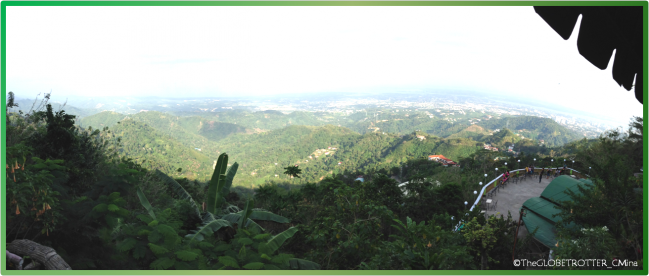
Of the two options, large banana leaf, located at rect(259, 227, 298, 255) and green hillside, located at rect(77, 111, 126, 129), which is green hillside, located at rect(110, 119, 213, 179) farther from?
large banana leaf, located at rect(259, 227, 298, 255)

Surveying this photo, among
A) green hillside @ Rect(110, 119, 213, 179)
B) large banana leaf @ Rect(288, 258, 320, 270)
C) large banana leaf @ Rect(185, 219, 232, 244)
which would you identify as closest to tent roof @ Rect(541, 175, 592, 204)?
large banana leaf @ Rect(288, 258, 320, 270)

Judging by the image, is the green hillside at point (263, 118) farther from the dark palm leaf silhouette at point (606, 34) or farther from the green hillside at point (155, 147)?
the dark palm leaf silhouette at point (606, 34)

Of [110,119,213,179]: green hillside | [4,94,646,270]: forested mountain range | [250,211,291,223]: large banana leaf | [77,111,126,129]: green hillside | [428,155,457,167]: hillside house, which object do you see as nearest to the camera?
[4,94,646,270]: forested mountain range

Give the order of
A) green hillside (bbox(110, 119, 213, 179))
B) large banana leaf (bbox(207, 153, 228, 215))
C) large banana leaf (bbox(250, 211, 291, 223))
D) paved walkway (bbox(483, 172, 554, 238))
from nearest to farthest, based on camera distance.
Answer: large banana leaf (bbox(207, 153, 228, 215)) → large banana leaf (bbox(250, 211, 291, 223)) → paved walkway (bbox(483, 172, 554, 238)) → green hillside (bbox(110, 119, 213, 179))

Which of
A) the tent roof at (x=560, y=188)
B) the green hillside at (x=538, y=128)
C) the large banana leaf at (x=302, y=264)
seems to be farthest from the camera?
the green hillside at (x=538, y=128)

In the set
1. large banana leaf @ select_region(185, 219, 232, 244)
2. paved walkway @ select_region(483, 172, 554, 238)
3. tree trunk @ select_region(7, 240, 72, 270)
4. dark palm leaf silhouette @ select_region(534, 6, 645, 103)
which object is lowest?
paved walkway @ select_region(483, 172, 554, 238)

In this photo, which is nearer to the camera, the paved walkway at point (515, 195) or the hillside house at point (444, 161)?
the paved walkway at point (515, 195)

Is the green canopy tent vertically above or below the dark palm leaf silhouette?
below

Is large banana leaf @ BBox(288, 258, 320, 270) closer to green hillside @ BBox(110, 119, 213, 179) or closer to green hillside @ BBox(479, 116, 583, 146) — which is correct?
green hillside @ BBox(110, 119, 213, 179)

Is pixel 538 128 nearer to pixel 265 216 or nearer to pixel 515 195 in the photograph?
pixel 515 195

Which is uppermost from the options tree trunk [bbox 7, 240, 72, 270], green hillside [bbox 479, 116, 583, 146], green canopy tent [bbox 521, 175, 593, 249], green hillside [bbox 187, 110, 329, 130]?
tree trunk [bbox 7, 240, 72, 270]

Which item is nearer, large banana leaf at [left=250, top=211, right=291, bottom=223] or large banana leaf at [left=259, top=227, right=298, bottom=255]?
large banana leaf at [left=259, top=227, right=298, bottom=255]

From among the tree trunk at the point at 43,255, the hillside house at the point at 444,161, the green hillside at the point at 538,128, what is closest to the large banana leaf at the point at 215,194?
the tree trunk at the point at 43,255

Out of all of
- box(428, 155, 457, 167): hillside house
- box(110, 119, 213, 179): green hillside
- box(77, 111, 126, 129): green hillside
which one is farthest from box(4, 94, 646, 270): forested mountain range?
box(77, 111, 126, 129): green hillside
